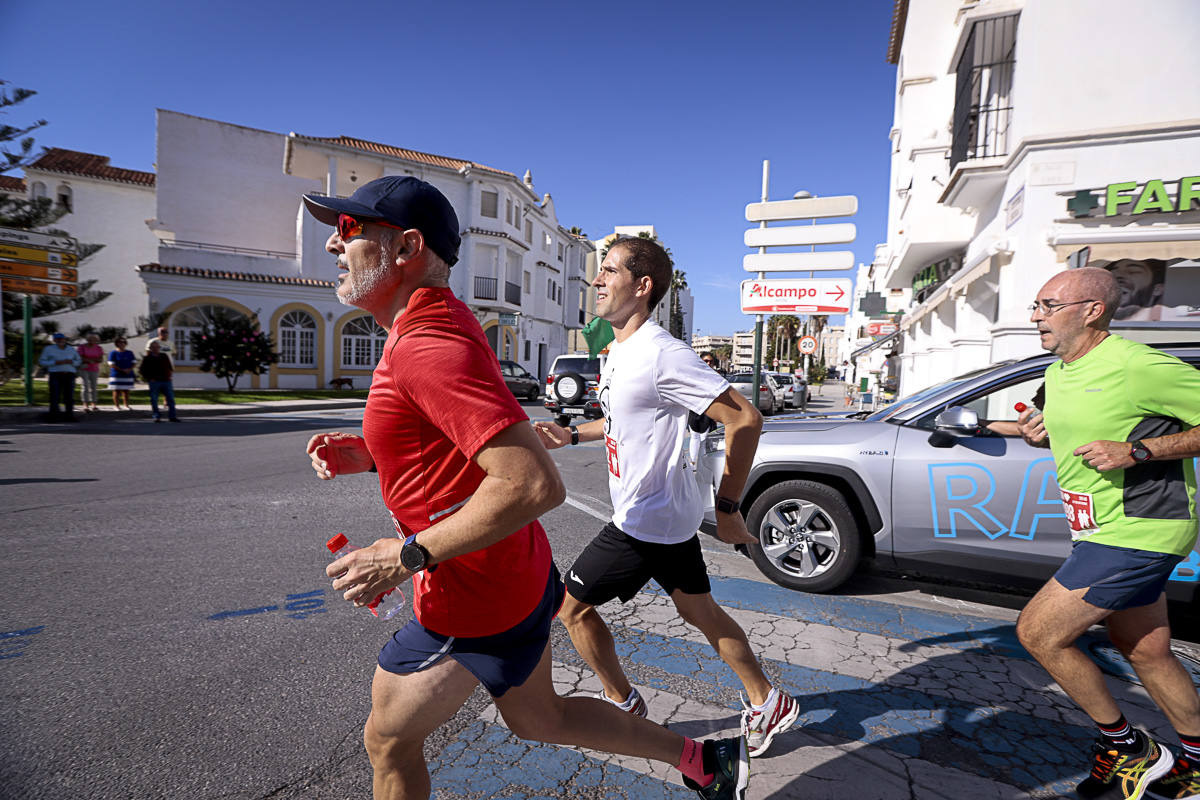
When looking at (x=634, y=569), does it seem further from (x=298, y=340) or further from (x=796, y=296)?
(x=298, y=340)

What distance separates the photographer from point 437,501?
4.68ft

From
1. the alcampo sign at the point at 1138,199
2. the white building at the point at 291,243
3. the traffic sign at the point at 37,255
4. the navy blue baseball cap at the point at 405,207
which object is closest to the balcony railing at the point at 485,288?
the white building at the point at 291,243

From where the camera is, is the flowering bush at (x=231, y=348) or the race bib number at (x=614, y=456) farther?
the flowering bush at (x=231, y=348)

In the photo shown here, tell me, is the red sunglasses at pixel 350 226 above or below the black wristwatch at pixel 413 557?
above

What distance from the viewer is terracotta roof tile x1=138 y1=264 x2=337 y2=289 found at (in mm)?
24850

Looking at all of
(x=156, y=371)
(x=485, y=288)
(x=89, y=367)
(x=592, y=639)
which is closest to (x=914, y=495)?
(x=592, y=639)

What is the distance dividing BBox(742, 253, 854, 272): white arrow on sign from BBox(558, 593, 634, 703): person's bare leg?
7.63 meters

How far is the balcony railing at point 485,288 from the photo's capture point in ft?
114

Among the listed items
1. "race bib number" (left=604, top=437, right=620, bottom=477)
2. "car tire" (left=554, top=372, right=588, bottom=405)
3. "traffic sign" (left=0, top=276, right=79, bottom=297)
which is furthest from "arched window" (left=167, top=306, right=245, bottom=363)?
"race bib number" (left=604, top=437, right=620, bottom=477)

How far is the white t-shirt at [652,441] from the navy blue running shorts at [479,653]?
0.88 meters

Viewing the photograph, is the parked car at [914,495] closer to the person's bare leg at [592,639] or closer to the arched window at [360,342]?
the person's bare leg at [592,639]

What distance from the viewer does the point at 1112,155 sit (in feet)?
30.3

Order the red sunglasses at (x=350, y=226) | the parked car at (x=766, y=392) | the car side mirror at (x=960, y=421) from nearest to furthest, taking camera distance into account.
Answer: the red sunglasses at (x=350, y=226)
the car side mirror at (x=960, y=421)
the parked car at (x=766, y=392)

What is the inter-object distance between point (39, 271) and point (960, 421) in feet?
64.1
